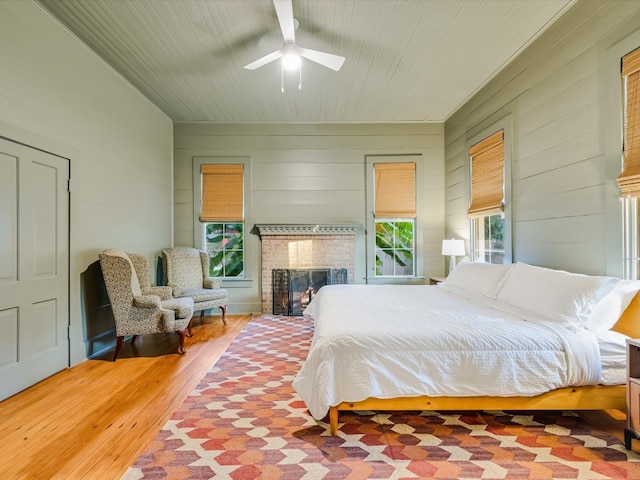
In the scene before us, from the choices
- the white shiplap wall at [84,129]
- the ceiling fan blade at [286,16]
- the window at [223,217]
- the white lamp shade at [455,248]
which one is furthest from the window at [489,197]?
the white shiplap wall at [84,129]

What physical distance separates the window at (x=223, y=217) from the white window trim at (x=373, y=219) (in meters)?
2.08

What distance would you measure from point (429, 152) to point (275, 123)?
8.51ft

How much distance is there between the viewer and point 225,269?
223 inches

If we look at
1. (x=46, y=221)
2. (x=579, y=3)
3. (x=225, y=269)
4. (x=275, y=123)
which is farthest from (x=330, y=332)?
(x=275, y=123)

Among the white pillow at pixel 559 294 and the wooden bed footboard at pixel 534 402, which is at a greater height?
the white pillow at pixel 559 294

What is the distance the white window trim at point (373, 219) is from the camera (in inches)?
221

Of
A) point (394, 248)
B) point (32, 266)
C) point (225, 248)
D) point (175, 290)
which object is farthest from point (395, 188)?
point (32, 266)

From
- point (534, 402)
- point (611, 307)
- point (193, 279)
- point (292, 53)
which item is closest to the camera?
point (534, 402)

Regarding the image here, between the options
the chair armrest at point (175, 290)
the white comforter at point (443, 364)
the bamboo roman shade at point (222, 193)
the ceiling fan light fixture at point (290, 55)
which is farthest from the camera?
the bamboo roman shade at point (222, 193)

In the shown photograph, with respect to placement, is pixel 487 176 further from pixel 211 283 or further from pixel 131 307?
pixel 131 307

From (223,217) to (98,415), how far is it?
3585 millimetres

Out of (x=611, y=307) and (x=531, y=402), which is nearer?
(x=531, y=402)

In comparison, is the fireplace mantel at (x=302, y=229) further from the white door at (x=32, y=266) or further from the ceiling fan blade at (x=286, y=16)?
the ceiling fan blade at (x=286, y=16)

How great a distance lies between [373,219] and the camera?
5.65 m
